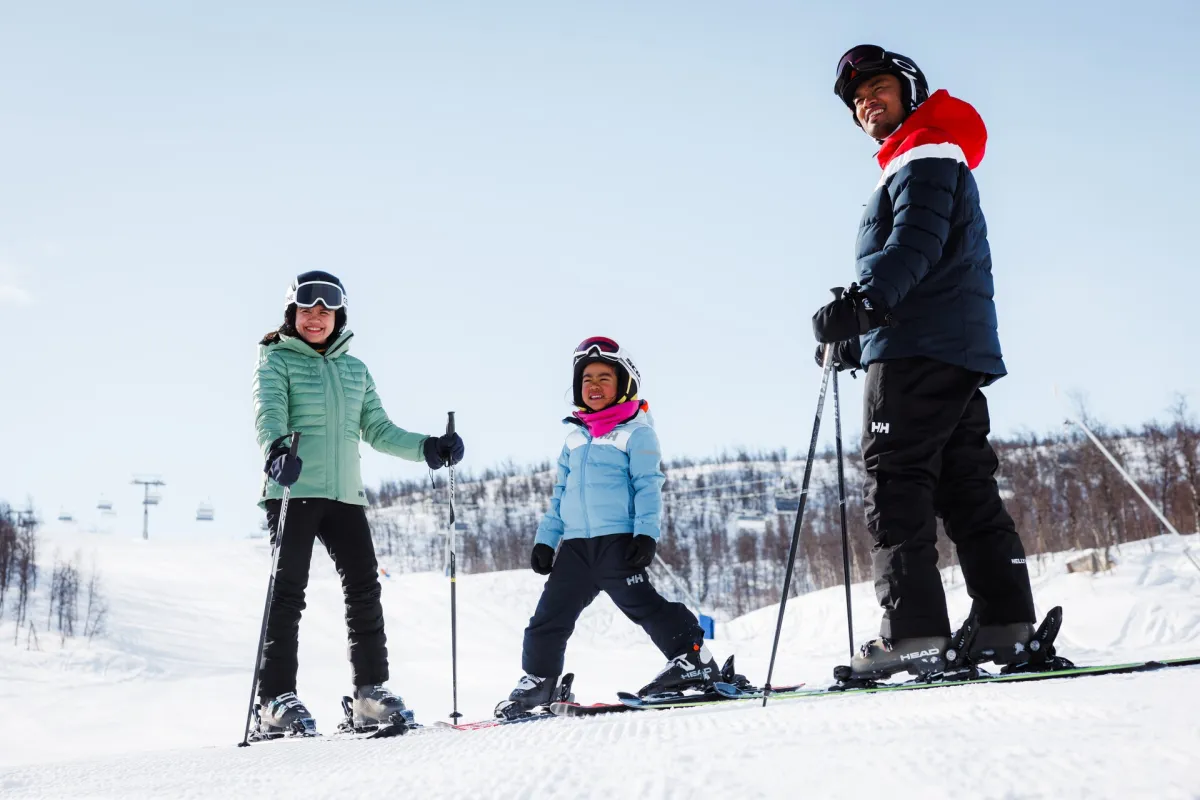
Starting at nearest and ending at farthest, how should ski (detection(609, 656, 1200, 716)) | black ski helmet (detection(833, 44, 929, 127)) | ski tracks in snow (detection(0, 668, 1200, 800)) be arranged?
ski tracks in snow (detection(0, 668, 1200, 800))
ski (detection(609, 656, 1200, 716))
black ski helmet (detection(833, 44, 929, 127))

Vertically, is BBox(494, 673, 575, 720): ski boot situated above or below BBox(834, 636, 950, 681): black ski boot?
Answer: below

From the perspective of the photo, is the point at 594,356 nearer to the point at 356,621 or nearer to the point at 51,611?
the point at 356,621

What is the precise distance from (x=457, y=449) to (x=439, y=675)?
381 inches

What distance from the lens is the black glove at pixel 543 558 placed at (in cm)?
436

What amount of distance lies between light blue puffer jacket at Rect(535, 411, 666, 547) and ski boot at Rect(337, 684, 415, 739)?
91 centimetres

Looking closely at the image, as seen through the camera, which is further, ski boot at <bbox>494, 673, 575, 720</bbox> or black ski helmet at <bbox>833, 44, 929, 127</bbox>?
ski boot at <bbox>494, 673, 575, 720</bbox>

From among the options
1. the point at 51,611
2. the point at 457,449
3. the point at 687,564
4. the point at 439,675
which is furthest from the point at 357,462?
the point at 687,564

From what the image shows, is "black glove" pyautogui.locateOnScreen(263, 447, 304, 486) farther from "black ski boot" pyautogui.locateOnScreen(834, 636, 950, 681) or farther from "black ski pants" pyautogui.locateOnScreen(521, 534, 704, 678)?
"black ski boot" pyautogui.locateOnScreen(834, 636, 950, 681)

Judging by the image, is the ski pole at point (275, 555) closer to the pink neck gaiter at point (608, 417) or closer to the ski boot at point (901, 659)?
the pink neck gaiter at point (608, 417)

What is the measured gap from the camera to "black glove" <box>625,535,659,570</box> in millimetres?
4023

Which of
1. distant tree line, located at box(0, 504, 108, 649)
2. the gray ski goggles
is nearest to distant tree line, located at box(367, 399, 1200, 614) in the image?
distant tree line, located at box(0, 504, 108, 649)

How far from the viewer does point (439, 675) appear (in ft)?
44.4

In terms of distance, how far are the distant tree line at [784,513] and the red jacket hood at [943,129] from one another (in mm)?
18228

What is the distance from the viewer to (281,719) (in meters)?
3.94
